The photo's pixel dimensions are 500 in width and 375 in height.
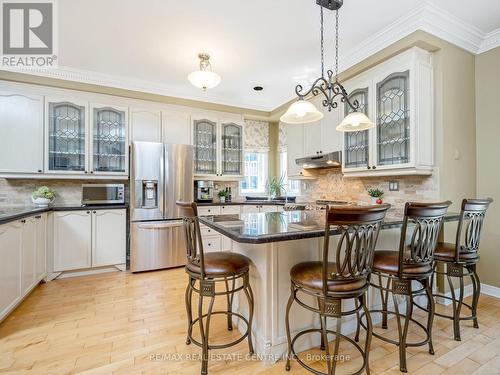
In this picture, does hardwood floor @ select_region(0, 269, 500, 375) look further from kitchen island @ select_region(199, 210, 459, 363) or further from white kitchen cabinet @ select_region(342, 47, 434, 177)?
white kitchen cabinet @ select_region(342, 47, 434, 177)

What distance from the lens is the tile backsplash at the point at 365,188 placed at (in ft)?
8.93

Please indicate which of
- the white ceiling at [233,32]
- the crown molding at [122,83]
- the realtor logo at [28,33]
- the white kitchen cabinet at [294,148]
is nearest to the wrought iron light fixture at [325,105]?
the white ceiling at [233,32]

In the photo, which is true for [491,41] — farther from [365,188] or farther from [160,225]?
[160,225]

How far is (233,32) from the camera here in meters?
2.71

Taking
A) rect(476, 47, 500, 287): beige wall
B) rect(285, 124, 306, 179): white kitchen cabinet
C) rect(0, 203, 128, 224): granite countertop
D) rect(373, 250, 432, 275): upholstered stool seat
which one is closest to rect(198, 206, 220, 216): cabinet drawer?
rect(0, 203, 128, 224): granite countertop

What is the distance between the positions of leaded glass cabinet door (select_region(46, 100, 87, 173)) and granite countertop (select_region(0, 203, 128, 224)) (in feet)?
1.84

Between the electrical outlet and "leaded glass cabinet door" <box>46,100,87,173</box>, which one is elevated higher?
"leaded glass cabinet door" <box>46,100,87,173</box>

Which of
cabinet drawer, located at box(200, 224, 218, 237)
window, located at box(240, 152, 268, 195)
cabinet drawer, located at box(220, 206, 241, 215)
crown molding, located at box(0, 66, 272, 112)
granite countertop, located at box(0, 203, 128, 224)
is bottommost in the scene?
cabinet drawer, located at box(200, 224, 218, 237)

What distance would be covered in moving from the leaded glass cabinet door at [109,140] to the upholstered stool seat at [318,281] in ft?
10.7

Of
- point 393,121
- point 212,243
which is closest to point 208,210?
A: point 212,243

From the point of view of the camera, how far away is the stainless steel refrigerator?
362cm

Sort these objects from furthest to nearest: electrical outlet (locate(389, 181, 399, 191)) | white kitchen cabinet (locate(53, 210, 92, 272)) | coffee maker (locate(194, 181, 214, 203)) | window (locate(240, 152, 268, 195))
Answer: window (locate(240, 152, 268, 195)) → coffee maker (locate(194, 181, 214, 203)) → white kitchen cabinet (locate(53, 210, 92, 272)) → electrical outlet (locate(389, 181, 399, 191))

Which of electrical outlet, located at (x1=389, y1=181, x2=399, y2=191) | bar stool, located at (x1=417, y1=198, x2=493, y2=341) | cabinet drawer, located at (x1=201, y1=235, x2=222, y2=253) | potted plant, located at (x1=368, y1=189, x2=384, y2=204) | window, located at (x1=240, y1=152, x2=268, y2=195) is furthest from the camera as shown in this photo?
window, located at (x1=240, y1=152, x2=268, y2=195)

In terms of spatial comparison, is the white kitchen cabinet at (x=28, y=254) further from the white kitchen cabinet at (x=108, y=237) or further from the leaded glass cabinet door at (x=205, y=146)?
the leaded glass cabinet door at (x=205, y=146)
